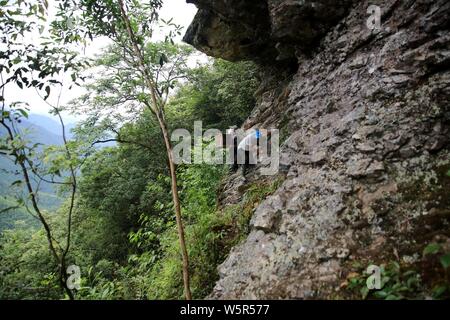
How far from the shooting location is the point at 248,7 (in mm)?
7387

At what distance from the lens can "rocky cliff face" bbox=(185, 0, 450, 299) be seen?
11.2ft

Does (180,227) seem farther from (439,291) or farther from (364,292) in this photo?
(439,291)

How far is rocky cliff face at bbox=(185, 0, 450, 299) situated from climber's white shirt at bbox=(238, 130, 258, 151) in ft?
2.45

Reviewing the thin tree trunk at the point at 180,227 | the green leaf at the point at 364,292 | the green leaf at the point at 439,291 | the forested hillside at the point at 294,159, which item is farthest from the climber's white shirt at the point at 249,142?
the green leaf at the point at 439,291

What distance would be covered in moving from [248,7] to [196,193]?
15.8 feet

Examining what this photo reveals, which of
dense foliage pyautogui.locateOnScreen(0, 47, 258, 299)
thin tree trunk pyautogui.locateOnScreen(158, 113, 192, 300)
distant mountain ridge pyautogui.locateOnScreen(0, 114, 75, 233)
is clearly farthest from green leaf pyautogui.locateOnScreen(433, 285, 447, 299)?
dense foliage pyautogui.locateOnScreen(0, 47, 258, 299)

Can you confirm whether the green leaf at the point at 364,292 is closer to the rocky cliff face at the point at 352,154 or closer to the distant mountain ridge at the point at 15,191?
the rocky cliff face at the point at 352,154

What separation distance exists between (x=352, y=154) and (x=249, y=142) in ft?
9.80

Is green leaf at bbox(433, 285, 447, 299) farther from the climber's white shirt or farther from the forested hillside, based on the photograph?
the climber's white shirt

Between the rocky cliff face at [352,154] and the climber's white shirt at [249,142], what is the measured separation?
0.75 meters

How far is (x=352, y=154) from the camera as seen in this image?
449 cm

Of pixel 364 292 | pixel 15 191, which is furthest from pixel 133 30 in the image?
pixel 364 292
